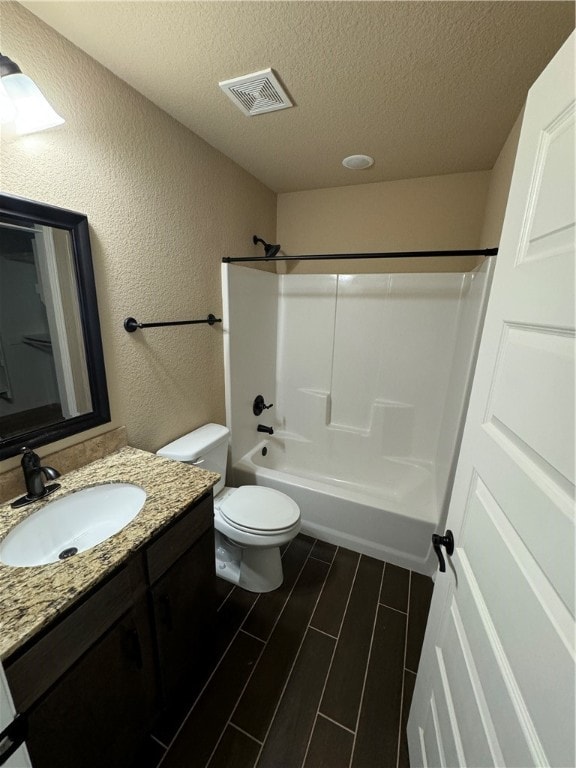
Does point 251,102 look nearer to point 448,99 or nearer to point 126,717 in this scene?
point 448,99

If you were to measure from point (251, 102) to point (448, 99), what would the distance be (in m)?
0.82

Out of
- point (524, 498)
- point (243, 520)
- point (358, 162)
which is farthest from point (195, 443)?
point (358, 162)

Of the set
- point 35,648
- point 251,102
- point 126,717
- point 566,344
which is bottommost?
point 126,717

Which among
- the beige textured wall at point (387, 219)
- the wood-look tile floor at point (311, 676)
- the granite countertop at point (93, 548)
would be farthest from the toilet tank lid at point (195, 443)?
the beige textured wall at point (387, 219)

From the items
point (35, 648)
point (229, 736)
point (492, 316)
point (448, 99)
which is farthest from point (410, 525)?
point (448, 99)

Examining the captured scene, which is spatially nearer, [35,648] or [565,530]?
[565,530]

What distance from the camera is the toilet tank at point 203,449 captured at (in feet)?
5.25

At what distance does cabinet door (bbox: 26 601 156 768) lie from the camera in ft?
2.39

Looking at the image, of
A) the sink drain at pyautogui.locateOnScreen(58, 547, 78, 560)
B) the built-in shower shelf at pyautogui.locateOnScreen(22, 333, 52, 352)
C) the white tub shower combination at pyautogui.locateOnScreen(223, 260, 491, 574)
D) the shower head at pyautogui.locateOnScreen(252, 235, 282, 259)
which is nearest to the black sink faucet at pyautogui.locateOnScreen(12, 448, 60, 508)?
the sink drain at pyautogui.locateOnScreen(58, 547, 78, 560)

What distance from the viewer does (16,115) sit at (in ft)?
2.88

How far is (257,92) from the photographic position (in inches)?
50.1

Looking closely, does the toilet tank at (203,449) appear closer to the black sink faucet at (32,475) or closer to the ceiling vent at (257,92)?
the black sink faucet at (32,475)

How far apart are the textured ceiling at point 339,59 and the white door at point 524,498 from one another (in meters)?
0.58

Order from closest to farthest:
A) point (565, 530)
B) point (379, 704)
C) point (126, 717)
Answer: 1. point (565, 530)
2. point (126, 717)
3. point (379, 704)
